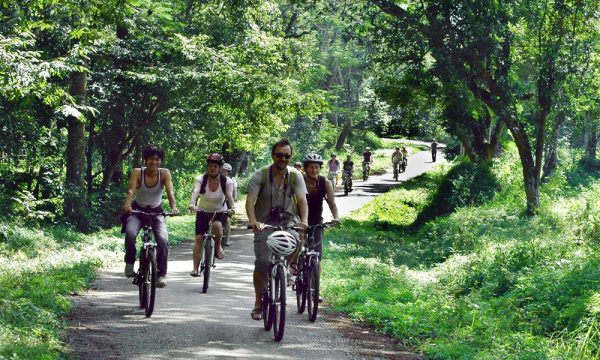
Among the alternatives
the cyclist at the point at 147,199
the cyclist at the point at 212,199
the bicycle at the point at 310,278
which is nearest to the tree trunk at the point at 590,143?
the cyclist at the point at 212,199

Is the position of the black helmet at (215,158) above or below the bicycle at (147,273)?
above

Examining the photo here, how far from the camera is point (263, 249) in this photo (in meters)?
9.87

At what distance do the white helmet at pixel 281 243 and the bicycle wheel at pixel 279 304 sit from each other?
0.96ft

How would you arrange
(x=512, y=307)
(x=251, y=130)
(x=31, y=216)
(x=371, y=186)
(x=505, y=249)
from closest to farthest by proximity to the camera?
1. (x=512, y=307)
2. (x=505, y=249)
3. (x=31, y=216)
4. (x=251, y=130)
5. (x=371, y=186)

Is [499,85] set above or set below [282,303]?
above

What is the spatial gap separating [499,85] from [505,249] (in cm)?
936

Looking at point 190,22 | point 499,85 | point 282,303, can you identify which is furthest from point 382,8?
point 282,303

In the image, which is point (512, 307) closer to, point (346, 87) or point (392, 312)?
point (392, 312)

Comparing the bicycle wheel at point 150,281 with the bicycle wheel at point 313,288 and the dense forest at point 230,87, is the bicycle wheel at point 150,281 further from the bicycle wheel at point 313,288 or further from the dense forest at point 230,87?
the dense forest at point 230,87

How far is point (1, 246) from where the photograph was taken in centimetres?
1706

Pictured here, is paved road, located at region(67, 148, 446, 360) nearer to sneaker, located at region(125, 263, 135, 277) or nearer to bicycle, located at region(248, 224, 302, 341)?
bicycle, located at region(248, 224, 302, 341)

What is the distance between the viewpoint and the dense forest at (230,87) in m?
21.5

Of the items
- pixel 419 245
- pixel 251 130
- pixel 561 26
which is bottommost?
pixel 419 245

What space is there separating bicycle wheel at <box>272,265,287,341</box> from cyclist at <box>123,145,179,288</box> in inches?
76.8
